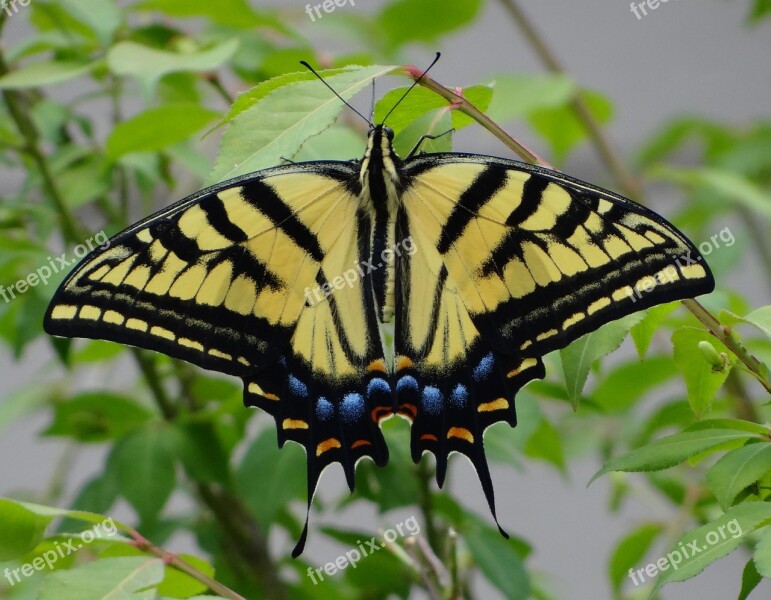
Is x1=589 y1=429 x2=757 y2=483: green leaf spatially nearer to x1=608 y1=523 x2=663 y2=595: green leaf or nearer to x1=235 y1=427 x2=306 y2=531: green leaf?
x1=235 y1=427 x2=306 y2=531: green leaf

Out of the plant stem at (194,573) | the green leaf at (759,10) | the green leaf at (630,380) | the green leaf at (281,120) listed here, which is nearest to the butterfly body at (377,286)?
the green leaf at (281,120)

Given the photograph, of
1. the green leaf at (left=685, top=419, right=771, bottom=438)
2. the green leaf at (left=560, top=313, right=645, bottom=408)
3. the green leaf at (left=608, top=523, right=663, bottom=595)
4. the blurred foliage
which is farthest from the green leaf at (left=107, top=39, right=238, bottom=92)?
the green leaf at (left=608, top=523, right=663, bottom=595)

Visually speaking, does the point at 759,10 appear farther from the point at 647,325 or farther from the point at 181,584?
the point at 181,584

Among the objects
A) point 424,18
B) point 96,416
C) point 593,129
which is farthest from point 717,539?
point 424,18

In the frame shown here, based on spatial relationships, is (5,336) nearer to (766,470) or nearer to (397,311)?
(397,311)

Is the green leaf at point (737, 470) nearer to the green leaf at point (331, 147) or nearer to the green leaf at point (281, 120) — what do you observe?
the green leaf at point (281, 120)
